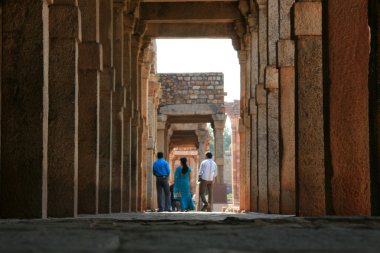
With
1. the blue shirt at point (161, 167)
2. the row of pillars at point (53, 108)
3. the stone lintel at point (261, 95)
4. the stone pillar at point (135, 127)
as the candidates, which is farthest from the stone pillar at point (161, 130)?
the row of pillars at point (53, 108)

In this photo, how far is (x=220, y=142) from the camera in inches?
1164

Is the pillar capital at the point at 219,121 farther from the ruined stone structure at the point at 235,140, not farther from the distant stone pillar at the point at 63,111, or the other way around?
the distant stone pillar at the point at 63,111

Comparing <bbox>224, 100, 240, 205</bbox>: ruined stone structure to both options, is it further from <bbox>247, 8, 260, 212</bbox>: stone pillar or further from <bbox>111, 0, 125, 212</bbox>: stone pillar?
<bbox>111, 0, 125, 212</bbox>: stone pillar

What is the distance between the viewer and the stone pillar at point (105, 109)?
1086 cm

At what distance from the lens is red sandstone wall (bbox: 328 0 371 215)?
579 cm

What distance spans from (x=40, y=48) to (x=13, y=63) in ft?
0.81

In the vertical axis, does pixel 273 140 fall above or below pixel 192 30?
below

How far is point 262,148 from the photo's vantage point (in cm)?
1313

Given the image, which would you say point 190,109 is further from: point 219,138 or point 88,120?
point 88,120

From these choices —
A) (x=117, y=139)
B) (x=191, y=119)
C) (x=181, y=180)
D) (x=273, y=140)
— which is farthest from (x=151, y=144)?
(x=191, y=119)

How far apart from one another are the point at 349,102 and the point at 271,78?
5983 millimetres

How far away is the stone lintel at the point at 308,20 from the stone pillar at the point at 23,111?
8.90ft

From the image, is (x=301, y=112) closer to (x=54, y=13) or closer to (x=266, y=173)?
(x=54, y=13)

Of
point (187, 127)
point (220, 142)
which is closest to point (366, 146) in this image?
point (220, 142)
